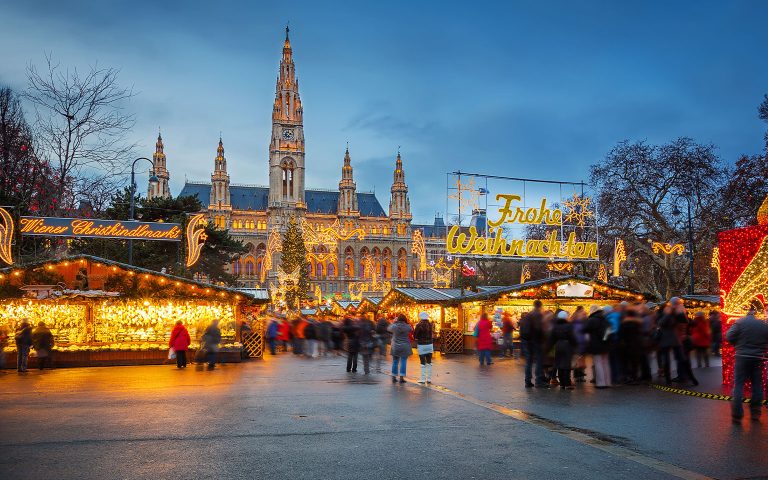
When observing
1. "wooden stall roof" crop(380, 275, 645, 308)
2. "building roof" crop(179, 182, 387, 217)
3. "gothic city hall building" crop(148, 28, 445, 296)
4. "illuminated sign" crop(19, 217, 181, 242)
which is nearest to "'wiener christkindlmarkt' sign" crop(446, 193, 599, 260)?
"wooden stall roof" crop(380, 275, 645, 308)

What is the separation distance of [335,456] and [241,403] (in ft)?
15.3

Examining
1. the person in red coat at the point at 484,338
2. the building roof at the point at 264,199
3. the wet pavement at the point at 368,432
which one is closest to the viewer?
the wet pavement at the point at 368,432

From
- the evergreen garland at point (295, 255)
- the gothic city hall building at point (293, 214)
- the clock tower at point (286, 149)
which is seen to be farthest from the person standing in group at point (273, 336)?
the clock tower at point (286, 149)

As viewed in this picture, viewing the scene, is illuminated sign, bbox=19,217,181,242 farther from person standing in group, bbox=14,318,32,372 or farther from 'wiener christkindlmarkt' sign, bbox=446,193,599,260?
'wiener christkindlmarkt' sign, bbox=446,193,599,260

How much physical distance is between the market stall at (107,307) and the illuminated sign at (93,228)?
0.89m

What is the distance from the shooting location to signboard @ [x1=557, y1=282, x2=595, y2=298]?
25922 mm

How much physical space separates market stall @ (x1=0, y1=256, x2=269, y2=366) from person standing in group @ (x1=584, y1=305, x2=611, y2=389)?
1239 centimetres

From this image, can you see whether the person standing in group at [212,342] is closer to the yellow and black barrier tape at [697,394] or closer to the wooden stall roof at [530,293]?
the wooden stall roof at [530,293]

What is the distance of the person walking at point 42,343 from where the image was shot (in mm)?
18812

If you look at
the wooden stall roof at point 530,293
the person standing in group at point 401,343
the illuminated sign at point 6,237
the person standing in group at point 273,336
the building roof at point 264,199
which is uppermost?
the building roof at point 264,199

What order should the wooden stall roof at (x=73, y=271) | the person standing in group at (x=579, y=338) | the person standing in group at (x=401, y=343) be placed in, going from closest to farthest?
the person standing in group at (x=579, y=338)
the person standing in group at (x=401, y=343)
the wooden stall roof at (x=73, y=271)

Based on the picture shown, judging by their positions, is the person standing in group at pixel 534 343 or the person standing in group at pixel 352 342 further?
the person standing in group at pixel 352 342

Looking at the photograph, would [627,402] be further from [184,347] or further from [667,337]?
[184,347]

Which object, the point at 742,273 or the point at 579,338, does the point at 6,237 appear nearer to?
the point at 579,338
